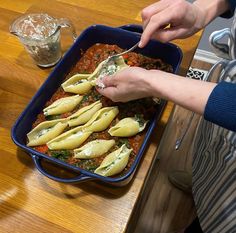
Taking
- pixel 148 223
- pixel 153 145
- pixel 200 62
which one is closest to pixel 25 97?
pixel 153 145

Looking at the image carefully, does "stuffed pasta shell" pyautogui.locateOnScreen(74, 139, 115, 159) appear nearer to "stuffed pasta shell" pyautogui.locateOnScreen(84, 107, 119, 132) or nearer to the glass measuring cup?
"stuffed pasta shell" pyautogui.locateOnScreen(84, 107, 119, 132)

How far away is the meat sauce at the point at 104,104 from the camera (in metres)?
0.70

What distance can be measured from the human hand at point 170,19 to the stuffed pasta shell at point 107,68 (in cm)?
13

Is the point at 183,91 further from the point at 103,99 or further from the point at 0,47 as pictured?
the point at 0,47

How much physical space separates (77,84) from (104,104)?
9 centimetres

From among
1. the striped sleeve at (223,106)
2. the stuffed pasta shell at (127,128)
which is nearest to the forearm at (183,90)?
the striped sleeve at (223,106)

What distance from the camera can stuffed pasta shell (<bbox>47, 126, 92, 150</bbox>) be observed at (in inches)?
27.6

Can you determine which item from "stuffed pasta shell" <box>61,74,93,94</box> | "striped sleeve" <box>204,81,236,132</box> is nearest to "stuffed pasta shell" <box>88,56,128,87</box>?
"stuffed pasta shell" <box>61,74,93,94</box>

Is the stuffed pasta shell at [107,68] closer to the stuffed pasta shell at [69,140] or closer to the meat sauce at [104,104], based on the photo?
the meat sauce at [104,104]

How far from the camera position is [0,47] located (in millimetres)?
949

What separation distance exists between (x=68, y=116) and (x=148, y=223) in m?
→ 0.69

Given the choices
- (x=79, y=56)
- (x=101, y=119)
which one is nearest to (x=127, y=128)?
(x=101, y=119)

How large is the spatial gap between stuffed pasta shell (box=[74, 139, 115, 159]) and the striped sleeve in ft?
0.86

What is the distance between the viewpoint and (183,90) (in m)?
0.57
